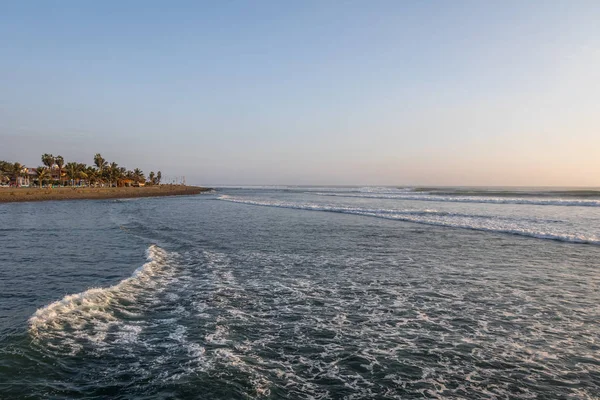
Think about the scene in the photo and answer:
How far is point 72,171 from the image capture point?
10412 cm

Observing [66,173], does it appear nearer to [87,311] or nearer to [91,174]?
[91,174]

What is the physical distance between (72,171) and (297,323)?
116848mm

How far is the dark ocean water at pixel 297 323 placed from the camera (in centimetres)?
563

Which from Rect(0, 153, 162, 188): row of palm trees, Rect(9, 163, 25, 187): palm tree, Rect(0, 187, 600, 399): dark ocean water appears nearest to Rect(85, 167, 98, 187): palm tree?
Rect(0, 153, 162, 188): row of palm trees

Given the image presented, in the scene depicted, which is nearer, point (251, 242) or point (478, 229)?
point (251, 242)

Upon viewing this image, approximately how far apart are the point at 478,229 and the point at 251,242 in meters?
16.7

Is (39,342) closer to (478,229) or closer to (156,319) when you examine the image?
(156,319)

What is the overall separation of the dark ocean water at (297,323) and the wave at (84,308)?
2.1 inches

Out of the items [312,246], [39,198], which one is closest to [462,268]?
[312,246]

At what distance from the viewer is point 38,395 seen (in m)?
5.20

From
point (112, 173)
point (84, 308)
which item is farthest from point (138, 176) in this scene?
point (84, 308)

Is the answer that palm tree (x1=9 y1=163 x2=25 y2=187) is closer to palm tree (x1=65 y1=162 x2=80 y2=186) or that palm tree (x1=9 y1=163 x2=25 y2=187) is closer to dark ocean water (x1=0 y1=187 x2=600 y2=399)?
palm tree (x1=65 y1=162 x2=80 y2=186)

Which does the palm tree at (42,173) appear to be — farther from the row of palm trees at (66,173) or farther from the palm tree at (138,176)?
the palm tree at (138,176)

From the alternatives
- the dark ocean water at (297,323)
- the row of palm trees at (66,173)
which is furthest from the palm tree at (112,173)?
the dark ocean water at (297,323)
